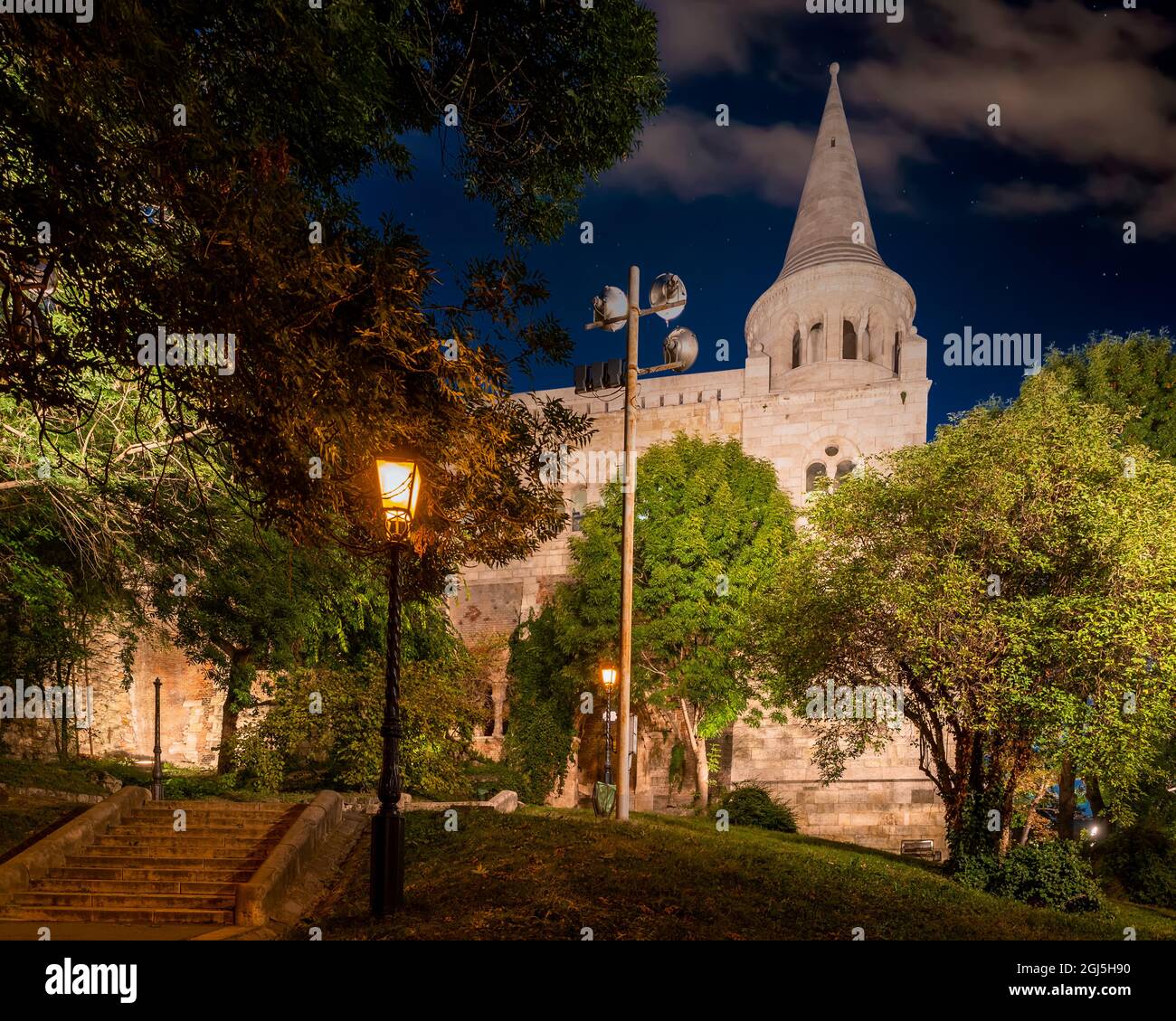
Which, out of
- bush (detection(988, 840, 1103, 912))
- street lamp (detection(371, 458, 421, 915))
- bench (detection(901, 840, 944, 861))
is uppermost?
street lamp (detection(371, 458, 421, 915))

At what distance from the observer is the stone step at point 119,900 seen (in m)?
9.42

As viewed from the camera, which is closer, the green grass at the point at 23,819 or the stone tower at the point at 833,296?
the green grass at the point at 23,819

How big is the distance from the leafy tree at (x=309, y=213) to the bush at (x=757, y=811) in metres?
17.1

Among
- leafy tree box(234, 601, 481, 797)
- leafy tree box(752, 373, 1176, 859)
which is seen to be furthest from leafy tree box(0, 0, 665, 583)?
leafy tree box(752, 373, 1176, 859)

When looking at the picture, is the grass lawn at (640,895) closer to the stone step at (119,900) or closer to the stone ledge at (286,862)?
the stone ledge at (286,862)

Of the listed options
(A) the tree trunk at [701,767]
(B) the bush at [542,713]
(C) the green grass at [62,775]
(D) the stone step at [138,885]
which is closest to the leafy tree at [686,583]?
(A) the tree trunk at [701,767]

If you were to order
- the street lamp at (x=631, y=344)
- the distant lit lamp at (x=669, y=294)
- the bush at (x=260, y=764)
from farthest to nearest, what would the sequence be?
the bush at (x=260, y=764) < the distant lit lamp at (x=669, y=294) < the street lamp at (x=631, y=344)

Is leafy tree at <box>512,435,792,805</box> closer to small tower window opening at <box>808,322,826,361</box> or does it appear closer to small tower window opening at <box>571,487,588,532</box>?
small tower window opening at <box>571,487,588,532</box>

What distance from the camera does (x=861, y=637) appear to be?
1755 cm

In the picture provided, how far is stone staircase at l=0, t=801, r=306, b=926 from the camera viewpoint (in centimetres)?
919

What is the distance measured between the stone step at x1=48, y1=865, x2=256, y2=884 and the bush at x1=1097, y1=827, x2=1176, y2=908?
1854 cm

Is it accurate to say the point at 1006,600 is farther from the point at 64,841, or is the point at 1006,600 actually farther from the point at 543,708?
the point at 543,708

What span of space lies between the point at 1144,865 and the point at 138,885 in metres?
19.8

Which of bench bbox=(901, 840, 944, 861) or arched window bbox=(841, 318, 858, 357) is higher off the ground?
arched window bbox=(841, 318, 858, 357)
